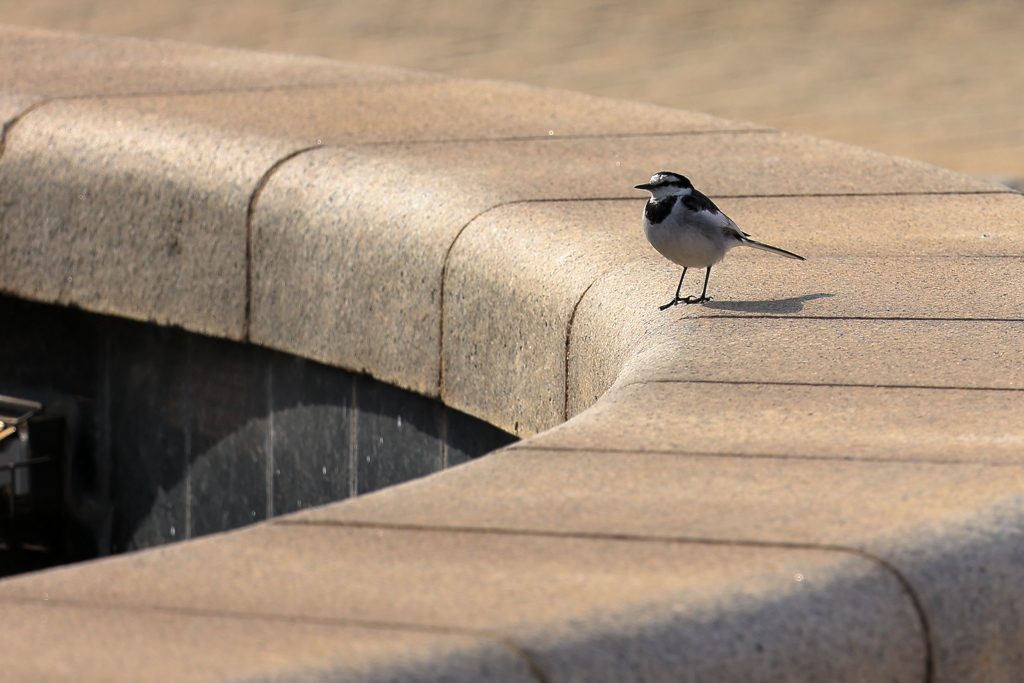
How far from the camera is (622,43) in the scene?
15.7 metres

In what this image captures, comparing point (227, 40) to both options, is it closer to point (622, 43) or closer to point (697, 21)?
point (622, 43)

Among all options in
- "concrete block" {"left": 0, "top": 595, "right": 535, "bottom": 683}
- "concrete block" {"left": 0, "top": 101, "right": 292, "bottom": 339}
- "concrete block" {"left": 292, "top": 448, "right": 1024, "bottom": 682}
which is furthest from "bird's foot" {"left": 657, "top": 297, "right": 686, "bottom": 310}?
"concrete block" {"left": 0, "top": 595, "right": 535, "bottom": 683}

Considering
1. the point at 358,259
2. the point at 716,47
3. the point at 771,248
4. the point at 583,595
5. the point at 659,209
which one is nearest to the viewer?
the point at 583,595

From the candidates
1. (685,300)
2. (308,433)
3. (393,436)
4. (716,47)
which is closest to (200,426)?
(308,433)

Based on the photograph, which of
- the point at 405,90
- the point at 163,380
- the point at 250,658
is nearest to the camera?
the point at 250,658

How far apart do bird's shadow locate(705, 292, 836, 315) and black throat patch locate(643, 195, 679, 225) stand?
0.31 metres

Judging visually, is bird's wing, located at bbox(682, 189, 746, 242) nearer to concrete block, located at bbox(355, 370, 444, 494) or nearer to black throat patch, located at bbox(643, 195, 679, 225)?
black throat patch, located at bbox(643, 195, 679, 225)

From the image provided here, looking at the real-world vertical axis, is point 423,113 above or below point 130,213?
above

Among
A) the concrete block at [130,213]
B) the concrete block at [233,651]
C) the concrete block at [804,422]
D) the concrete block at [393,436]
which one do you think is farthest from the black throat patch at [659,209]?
the concrete block at [233,651]

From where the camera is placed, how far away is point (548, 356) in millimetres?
4734

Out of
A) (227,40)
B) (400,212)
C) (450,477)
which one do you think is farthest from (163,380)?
(227,40)

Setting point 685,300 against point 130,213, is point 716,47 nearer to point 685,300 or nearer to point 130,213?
point 130,213

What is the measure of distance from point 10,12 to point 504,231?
1295 centimetres

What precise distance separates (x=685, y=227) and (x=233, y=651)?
90.4 inches
